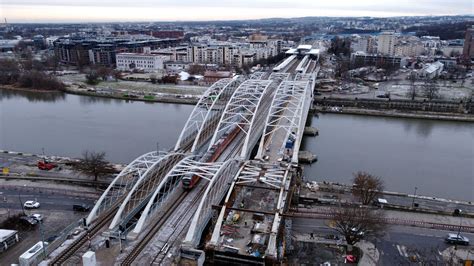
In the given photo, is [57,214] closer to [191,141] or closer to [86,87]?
[191,141]

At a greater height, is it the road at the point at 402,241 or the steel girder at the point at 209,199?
the steel girder at the point at 209,199

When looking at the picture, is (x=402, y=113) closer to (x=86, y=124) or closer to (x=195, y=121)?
(x=195, y=121)

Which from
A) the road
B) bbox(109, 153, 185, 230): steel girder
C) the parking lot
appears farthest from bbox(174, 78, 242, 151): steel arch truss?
the road

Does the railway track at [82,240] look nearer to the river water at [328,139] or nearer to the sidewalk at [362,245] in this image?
the sidewalk at [362,245]

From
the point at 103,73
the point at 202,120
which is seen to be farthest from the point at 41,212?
the point at 103,73

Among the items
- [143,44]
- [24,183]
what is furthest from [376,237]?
[143,44]

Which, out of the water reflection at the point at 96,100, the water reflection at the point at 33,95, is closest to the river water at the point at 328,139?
the water reflection at the point at 96,100
